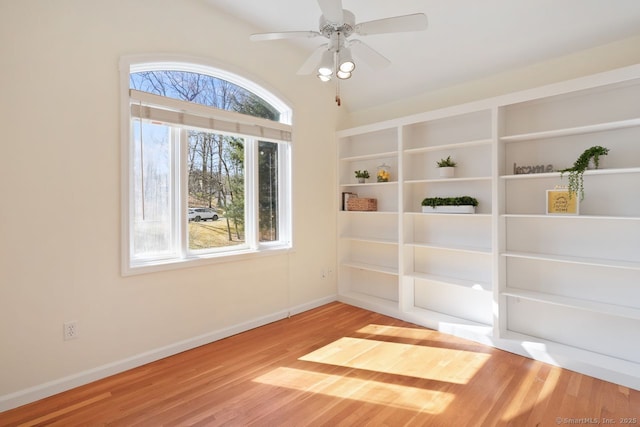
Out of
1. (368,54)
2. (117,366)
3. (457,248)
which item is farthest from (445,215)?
(117,366)

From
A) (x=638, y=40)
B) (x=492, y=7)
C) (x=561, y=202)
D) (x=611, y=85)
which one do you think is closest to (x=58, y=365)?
(x=561, y=202)

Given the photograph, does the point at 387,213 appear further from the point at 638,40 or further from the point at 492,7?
the point at 638,40

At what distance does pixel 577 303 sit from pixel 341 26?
2.82 meters

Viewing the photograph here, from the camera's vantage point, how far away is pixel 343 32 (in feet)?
6.53

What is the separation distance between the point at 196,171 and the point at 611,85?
11.8 ft

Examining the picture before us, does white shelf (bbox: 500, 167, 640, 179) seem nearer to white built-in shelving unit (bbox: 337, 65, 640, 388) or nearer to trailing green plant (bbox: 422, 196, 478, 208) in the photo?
white built-in shelving unit (bbox: 337, 65, 640, 388)

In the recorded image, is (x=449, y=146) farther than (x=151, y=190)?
Yes

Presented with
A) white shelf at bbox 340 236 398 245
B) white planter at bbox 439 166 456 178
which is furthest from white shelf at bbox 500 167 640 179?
white shelf at bbox 340 236 398 245

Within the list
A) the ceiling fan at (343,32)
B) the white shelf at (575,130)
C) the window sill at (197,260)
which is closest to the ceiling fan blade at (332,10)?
the ceiling fan at (343,32)

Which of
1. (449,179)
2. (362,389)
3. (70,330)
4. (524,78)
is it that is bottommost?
(362,389)

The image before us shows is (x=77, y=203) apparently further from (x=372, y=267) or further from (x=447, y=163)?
(x=447, y=163)

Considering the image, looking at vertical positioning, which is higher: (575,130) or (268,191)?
(575,130)

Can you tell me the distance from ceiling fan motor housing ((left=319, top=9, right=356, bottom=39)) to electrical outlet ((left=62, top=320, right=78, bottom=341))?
2692 mm

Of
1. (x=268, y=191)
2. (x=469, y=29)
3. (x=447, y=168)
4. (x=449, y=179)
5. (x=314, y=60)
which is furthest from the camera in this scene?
(x=268, y=191)
